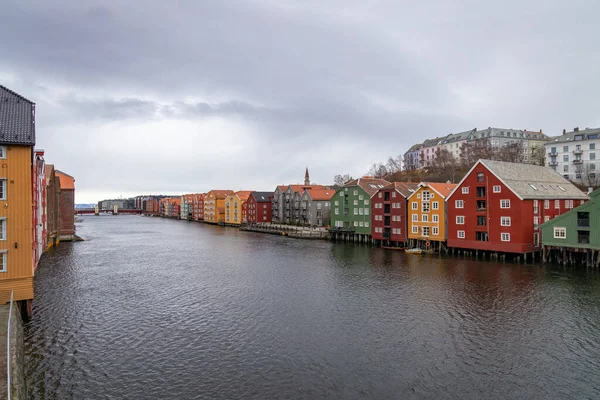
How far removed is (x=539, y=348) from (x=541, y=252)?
32511mm

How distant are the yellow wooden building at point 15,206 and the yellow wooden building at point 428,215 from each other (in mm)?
49164

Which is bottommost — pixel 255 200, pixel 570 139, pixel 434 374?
pixel 434 374

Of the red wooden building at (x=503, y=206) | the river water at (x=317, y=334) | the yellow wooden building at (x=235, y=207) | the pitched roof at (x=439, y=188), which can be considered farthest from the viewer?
the yellow wooden building at (x=235, y=207)

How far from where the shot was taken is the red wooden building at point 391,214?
6116 centimetres

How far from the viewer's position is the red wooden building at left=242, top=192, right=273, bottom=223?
114062 mm

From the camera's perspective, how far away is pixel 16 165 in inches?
843

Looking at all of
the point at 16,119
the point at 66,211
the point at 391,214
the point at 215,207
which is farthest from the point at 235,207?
the point at 16,119

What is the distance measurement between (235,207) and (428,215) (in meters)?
79.6

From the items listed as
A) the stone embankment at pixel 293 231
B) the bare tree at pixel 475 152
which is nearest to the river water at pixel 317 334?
the stone embankment at pixel 293 231

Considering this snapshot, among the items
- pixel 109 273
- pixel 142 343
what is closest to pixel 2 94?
pixel 142 343

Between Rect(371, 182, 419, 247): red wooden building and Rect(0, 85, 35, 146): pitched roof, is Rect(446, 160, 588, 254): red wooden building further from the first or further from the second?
Rect(0, 85, 35, 146): pitched roof

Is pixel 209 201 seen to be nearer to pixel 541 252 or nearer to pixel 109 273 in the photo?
pixel 109 273

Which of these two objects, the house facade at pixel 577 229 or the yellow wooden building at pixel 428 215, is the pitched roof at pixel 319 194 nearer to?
the yellow wooden building at pixel 428 215

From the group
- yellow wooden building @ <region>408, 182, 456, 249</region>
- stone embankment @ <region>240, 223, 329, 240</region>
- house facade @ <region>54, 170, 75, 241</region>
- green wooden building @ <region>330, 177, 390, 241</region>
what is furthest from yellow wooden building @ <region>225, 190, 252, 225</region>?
yellow wooden building @ <region>408, 182, 456, 249</region>
